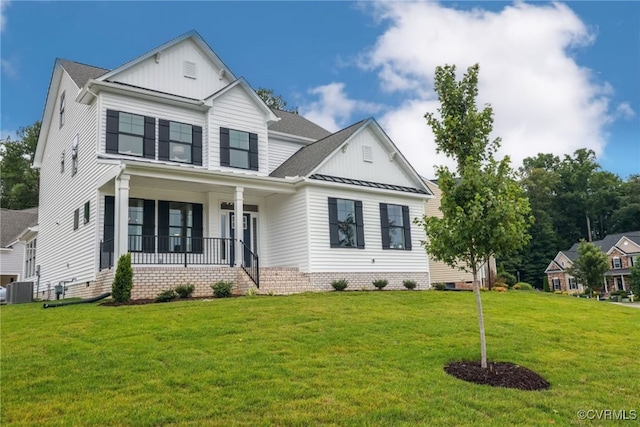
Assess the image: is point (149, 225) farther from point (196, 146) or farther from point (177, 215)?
point (196, 146)

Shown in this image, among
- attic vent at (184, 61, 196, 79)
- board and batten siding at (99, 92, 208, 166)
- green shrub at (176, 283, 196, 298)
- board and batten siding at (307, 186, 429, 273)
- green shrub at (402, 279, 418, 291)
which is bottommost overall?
green shrub at (402, 279, 418, 291)

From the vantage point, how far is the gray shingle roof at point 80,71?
54.7ft

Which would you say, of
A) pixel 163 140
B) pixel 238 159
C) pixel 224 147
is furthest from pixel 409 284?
pixel 163 140

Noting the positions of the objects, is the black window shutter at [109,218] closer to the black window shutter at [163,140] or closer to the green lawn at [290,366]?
the black window shutter at [163,140]

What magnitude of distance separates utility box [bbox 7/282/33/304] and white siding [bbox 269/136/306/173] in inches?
357

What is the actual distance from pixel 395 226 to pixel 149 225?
28.7 ft

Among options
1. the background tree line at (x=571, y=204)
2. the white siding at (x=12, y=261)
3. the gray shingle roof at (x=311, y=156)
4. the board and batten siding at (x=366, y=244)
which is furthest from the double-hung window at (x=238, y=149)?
the background tree line at (x=571, y=204)

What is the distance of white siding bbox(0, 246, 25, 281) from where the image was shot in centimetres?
2830

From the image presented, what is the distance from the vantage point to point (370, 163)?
1816 cm

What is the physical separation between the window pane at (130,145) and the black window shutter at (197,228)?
242cm

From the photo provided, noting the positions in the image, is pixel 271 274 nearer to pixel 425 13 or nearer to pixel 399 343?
pixel 399 343

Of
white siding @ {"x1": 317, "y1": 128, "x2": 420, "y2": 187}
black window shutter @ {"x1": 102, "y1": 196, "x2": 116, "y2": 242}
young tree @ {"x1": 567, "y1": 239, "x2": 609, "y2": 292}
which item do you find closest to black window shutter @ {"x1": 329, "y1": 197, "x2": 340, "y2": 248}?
white siding @ {"x1": 317, "y1": 128, "x2": 420, "y2": 187}

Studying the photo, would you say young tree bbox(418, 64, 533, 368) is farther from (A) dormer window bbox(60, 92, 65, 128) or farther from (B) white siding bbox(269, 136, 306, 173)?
(A) dormer window bbox(60, 92, 65, 128)

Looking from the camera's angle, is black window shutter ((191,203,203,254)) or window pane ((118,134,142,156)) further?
black window shutter ((191,203,203,254))
